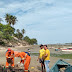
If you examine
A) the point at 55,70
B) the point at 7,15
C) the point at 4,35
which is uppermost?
the point at 7,15

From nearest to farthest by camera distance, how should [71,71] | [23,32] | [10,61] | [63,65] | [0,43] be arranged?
[71,71], [63,65], [10,61], [0,43], [23,32]

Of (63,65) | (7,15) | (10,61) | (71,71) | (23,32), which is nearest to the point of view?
(71,71)

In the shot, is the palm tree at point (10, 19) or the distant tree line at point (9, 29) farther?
the palm tree at point (10, 19)

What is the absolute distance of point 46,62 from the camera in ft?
23.1

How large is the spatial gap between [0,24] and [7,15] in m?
27.6

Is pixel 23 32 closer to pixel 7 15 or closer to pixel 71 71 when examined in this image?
pixel 7 15

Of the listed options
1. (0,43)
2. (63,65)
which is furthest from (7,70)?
(0,43)

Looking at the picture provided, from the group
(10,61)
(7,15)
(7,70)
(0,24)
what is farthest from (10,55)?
(7,15)

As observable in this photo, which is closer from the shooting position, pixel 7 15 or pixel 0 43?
pixel 0 43

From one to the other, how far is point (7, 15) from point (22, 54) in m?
63.0

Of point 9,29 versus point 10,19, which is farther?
point 10,19

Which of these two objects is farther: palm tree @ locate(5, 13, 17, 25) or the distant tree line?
palm tree @ locate(5, 13, 17, 25)

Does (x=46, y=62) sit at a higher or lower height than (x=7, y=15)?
lower

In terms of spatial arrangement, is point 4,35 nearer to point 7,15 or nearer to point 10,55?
point 7,15
